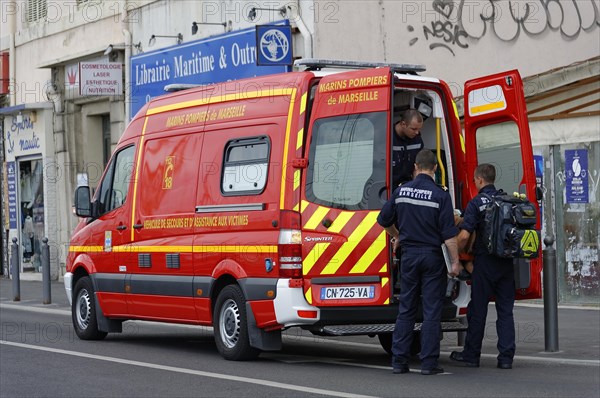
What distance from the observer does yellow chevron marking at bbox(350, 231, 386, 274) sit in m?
11.1

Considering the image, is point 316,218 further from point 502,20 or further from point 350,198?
point 502,20

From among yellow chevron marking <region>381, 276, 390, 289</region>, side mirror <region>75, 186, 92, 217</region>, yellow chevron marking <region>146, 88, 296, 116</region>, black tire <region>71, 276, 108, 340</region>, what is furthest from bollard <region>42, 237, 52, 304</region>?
yellow chevron marking <region>381, 276, 390, 289</region>

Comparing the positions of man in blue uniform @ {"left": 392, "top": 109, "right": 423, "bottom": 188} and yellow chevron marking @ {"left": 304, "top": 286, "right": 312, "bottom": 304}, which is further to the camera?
man in blue uniform @ {"left": 392, "top": 109, "right": 423, "bottom": 188}

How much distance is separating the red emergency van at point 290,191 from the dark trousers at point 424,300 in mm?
399

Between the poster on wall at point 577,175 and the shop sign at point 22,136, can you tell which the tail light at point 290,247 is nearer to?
the poster on wall at point 577,175

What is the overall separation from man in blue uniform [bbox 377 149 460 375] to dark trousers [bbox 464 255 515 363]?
61 centimetres

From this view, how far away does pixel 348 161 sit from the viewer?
1129 centimetres

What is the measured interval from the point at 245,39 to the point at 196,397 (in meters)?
13.3

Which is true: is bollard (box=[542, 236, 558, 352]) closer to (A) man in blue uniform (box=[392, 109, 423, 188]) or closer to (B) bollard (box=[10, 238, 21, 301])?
(A) man in blue uniform (box=[392, 109, 423, 188])

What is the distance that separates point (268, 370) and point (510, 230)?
241 cm

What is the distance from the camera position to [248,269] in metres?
11.7

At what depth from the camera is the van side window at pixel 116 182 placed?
14133 millimetres

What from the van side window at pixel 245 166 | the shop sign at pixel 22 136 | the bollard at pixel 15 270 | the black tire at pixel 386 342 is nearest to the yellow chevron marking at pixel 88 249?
the van side window at pixel 245 166

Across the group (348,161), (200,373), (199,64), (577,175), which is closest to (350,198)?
(348,161)
